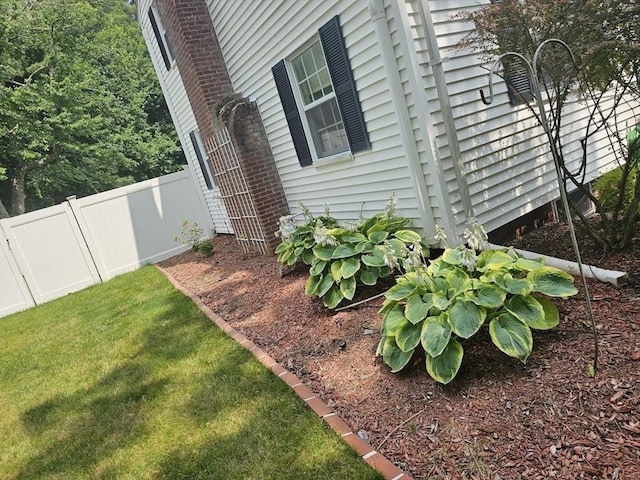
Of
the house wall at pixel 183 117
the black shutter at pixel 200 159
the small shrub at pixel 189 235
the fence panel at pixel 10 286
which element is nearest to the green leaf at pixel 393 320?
the house wall at pixel 183 117

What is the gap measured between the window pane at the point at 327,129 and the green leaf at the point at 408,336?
307 centimetres

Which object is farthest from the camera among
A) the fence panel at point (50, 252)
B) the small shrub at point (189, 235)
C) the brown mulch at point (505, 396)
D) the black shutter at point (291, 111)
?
the small shrub at point (189, 235)

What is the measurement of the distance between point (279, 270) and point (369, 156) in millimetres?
1997

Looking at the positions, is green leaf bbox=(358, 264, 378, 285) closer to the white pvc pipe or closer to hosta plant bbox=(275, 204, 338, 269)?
hosta plant bbox=(275, 204, 338, 269)

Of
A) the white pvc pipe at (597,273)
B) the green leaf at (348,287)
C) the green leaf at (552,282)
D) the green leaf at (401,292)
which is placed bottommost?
the white pvc pipe at (597,273)

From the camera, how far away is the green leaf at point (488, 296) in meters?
2.62

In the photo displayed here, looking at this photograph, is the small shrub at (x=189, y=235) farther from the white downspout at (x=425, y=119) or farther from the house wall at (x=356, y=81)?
the white downspout at (x=425, y=119)

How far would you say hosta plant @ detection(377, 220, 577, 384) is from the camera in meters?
2.54

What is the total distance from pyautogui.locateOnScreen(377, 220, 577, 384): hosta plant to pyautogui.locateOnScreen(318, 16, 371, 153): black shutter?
7.35ft

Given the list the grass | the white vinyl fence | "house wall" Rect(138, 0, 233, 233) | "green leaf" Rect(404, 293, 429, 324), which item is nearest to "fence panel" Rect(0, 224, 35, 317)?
the white vinyl fence

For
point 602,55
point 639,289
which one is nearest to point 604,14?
point 602,55

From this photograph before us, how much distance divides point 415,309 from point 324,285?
1513 mm

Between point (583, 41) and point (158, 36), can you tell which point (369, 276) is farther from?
point (158, 36)

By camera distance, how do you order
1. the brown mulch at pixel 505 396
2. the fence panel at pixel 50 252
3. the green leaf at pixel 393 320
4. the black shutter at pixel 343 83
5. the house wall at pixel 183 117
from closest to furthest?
the brown mulch at pixel 505 396
the green leaf at pixel 393 320
the black shutter at pixel 343 83
the fence panel at pixel 50 252
the house wall at pixel 183 117
